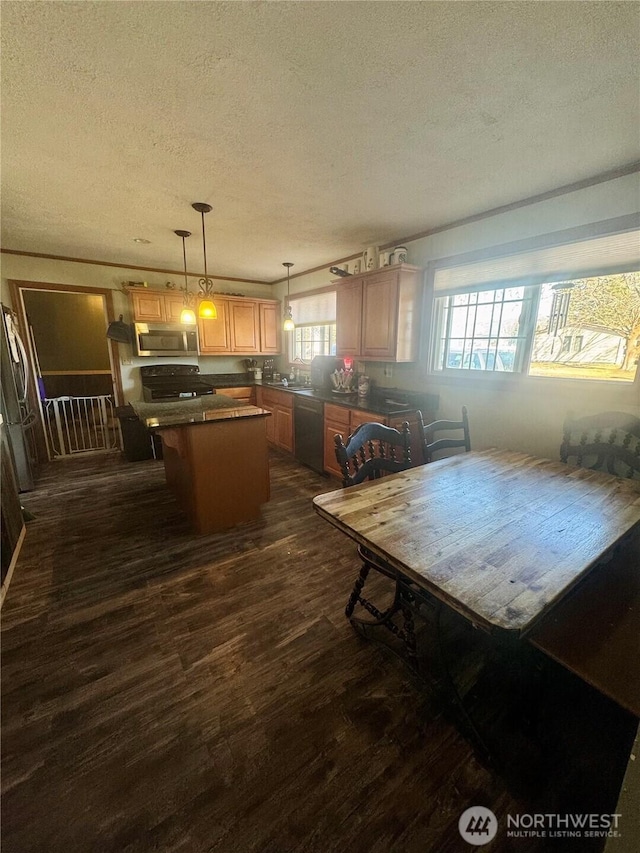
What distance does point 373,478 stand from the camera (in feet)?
6.23

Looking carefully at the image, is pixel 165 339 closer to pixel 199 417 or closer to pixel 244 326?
pixel 244 326

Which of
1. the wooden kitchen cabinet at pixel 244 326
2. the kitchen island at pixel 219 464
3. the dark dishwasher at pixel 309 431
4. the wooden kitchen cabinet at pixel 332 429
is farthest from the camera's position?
the wooden kitchen cabinet at pixel 244 326

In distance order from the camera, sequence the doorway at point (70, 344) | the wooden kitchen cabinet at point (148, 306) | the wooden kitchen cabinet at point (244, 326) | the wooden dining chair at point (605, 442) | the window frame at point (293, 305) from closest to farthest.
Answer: the wooden dining chair at point (605, 442)
the wooden kitchen cabinet at point (148, 306)
the window frame at point (293, 305)
the wooden kitchen cabinet at point (244, 326)
the doorway at point (70, 344)

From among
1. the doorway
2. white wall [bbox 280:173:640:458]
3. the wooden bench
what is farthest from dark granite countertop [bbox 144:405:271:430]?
the doorway

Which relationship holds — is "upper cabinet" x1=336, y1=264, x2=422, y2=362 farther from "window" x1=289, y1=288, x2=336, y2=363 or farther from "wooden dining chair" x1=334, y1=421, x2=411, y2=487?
"wooden dining chair" x1=334, y1=421, x2=411, y2=487

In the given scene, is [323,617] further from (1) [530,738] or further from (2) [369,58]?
(2) [369,58]

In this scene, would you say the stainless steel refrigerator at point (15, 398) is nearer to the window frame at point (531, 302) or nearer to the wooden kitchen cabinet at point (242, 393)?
the wooden kitchen cabinet at point (242, 393)

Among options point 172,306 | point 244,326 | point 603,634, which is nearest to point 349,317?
point 244,326

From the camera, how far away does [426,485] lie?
66.0 inches

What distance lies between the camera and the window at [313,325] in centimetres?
454

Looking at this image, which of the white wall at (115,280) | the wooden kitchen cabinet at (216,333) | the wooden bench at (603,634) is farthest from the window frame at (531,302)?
the white wall at (115,280)

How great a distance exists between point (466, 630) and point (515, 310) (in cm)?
235

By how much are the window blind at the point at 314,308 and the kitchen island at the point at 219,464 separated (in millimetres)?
2267

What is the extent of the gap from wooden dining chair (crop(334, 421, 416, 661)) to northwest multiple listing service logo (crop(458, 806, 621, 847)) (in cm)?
50
